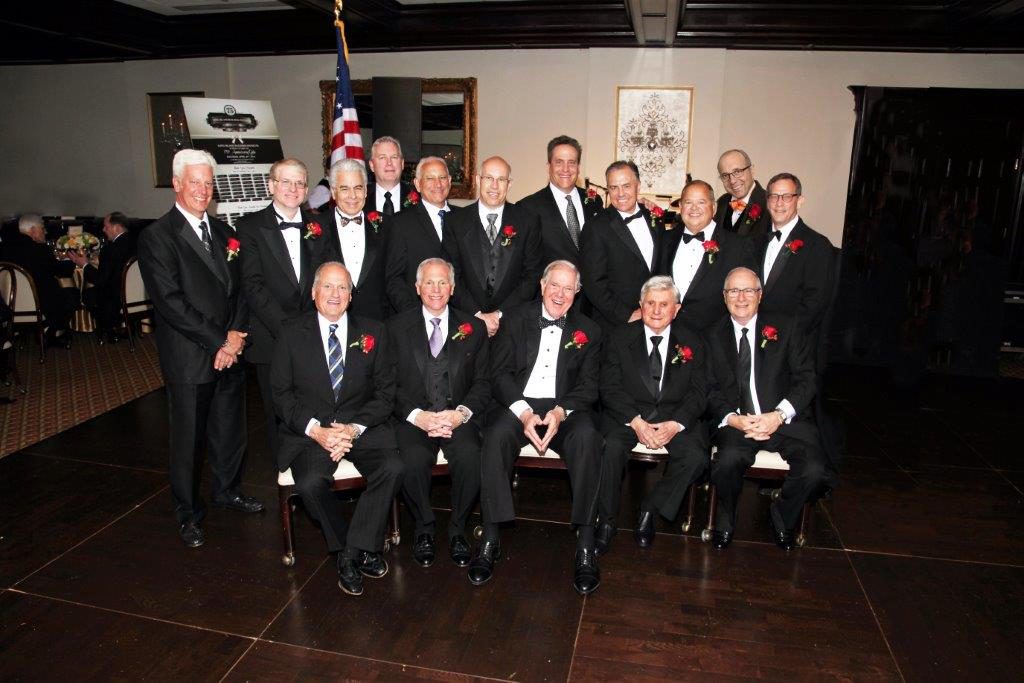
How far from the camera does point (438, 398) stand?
12.5 ft

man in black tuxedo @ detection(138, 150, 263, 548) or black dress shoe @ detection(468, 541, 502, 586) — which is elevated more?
man in black tuxedo @ detection(138, 150, 263, 548)

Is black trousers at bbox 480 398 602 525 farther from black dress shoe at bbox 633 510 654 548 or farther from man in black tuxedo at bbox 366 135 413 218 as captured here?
man in black tuxedo at bbox 366 135 413 218

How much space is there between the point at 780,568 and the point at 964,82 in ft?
22.1

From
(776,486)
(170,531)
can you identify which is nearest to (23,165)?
(170,531)

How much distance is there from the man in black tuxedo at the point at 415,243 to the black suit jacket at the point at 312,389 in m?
0.70

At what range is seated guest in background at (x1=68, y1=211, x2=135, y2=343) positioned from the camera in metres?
7.86

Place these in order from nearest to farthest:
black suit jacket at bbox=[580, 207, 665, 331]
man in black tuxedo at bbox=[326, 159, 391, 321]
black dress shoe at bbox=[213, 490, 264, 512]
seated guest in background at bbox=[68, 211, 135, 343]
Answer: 1. man in black tuxedo at bbox=[326, 159, 391, 321]
2. black dress shoe at bbox=[213, 490, 264, 512]
3. black suit jacket at bbox=[580, 207, 665, 331]
4. seated guest in background at bbox=[68, 211, 135, 343]

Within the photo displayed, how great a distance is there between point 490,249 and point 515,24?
4.35 meters

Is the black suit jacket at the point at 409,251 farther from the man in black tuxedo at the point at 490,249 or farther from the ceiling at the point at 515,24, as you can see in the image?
the ceiling at the point at 515,24

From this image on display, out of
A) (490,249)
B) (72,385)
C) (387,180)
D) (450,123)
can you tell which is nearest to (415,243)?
(490,249)

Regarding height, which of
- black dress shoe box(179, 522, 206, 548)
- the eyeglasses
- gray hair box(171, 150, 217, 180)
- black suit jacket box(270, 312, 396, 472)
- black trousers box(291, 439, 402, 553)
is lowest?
black dress shoe box(179, 522, 206, 548)

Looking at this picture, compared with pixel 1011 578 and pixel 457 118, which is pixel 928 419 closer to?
pixel 1011 578

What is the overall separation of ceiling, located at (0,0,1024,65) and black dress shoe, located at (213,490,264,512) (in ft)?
14.7

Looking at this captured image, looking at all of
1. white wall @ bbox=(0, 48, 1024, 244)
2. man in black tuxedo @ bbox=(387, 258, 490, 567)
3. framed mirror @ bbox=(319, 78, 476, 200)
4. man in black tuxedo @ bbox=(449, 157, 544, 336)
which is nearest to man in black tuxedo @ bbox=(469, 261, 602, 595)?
man in black tuxedo @ bbox=(387, 258, 490, 567)
